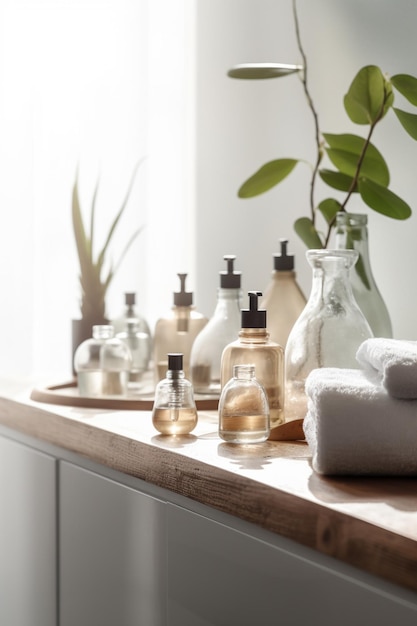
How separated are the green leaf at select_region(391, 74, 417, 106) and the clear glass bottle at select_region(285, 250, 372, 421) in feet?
0.79

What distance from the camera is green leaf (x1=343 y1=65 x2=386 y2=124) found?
47.3 inches

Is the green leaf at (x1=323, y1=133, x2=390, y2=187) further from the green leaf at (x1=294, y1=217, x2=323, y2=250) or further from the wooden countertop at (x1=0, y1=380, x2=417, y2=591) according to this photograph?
→ the wooden countertop at (x1=0, y1=380, x2=417, y2=591)

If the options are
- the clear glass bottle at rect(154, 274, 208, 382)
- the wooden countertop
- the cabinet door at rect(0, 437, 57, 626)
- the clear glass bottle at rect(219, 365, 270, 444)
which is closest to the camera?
the wooden countertop

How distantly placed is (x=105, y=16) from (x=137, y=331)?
30.0 inches

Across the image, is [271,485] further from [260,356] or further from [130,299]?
[130,299]

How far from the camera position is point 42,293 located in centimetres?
189

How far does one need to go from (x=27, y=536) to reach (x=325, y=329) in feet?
1.90

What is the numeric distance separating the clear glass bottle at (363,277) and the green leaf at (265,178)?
0.52 ft

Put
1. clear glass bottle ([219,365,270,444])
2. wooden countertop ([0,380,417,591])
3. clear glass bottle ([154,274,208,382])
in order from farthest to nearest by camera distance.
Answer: clear glass bottle ([154,274,208,382]) < clear glass bottle ([219,365,270,444]) < wooden countertop ([0,380,417,591])

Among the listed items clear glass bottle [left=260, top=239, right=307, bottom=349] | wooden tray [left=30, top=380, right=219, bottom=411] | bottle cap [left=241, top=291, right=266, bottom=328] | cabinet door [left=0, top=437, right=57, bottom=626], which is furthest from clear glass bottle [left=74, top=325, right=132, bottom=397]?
bottle cap [left=241, top=291, right=266, bottom=328]

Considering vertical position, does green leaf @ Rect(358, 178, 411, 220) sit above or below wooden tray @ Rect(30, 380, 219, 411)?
above

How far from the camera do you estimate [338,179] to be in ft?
4.26

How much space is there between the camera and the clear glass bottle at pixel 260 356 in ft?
3.51

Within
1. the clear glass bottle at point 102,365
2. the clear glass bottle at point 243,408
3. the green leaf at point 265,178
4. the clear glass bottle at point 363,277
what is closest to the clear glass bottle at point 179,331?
the clear glass bottle at point 102,365
